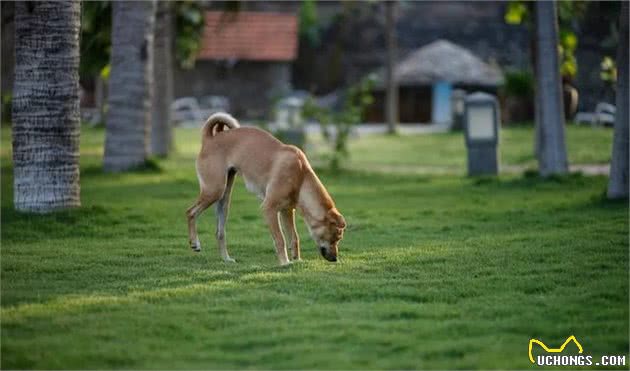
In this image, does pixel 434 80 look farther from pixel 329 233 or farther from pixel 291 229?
pixel 329 233

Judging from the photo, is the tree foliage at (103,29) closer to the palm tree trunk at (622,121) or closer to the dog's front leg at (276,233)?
the palm tree trunk at (622,121)

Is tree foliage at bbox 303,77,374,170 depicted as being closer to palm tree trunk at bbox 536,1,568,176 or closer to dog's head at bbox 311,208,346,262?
palm tree trunk at bbox 536,1,568,176

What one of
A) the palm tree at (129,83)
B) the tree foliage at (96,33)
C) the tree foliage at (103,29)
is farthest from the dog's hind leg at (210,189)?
the tree foliage at (103,29)

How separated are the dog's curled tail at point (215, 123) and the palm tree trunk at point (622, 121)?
5771mm

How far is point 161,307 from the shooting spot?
28.3ft

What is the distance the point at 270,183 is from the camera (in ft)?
36.2

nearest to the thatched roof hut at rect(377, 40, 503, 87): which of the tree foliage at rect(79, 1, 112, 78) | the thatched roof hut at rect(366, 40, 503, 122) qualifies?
the thatched roof hut at rect(366, 40, 503, 122)

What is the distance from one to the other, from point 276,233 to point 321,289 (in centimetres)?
157

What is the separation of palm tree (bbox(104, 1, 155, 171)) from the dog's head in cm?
976

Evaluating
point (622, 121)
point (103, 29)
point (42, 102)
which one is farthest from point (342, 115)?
point (42, 102)

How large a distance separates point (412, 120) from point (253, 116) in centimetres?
761

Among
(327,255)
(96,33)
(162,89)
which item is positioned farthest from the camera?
(162,89)

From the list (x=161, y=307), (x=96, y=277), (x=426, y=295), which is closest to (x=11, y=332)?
(x=161, y=307)

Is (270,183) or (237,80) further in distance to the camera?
(237,80)
